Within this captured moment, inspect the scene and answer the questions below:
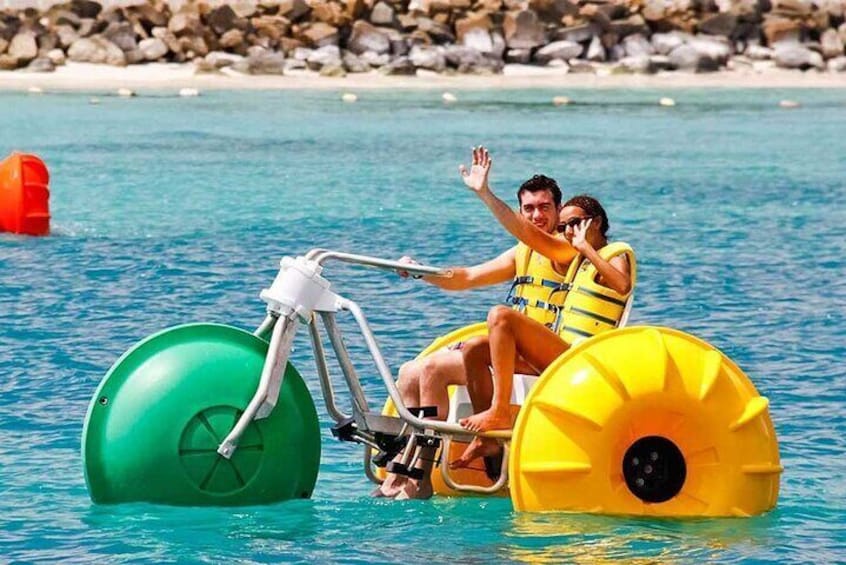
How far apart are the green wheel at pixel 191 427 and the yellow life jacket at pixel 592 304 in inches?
46.0

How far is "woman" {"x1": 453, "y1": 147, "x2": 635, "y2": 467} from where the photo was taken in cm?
767

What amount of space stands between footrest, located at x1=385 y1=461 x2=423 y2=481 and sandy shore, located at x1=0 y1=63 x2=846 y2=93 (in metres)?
39.6

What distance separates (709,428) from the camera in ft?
24.8

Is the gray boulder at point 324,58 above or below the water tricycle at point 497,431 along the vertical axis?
below

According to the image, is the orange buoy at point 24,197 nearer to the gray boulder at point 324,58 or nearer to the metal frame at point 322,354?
the metal frame at point 322,354

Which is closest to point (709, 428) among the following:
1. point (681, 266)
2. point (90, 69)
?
point (681, 266)

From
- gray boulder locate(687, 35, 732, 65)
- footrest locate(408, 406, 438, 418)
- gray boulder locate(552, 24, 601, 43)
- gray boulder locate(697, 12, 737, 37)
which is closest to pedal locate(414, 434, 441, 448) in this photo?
footrest locate(408, 406, 438, 418)

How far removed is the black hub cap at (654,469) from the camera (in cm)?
756

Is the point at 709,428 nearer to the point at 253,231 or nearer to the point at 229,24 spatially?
the point at 253,231

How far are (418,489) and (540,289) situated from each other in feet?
3.30

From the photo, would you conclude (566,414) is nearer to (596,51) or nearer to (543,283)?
(543,283)

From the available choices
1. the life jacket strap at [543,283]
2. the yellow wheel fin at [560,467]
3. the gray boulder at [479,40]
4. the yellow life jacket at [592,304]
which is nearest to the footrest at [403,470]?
the yellow wheel fin at [560,467]

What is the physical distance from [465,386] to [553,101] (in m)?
37.0

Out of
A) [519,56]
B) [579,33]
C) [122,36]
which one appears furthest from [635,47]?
[122,36]
